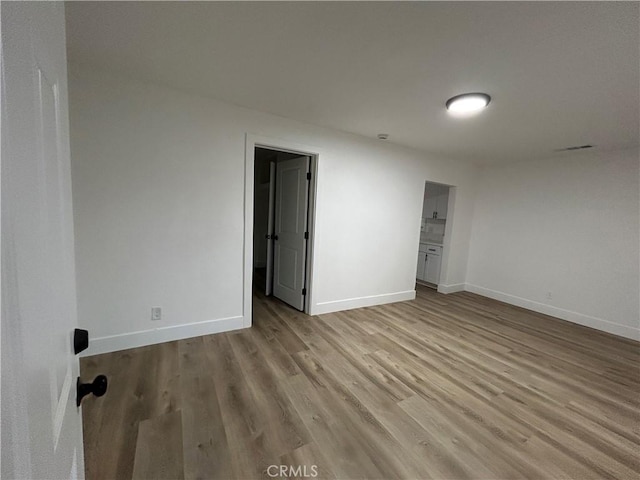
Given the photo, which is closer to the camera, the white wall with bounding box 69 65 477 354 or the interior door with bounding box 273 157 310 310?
the white wall with bounding box 69 65 477 354

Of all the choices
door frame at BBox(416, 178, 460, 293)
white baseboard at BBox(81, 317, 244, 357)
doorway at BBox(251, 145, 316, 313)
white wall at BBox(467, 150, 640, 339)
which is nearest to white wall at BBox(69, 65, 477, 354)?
white baseboard at BBox(81, 317, 244, 357)

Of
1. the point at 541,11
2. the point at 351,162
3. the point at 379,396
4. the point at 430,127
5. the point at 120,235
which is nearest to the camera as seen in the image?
the point at 541,11

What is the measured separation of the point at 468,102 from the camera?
2.24m

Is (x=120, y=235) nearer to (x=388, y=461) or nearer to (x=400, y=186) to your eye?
(x=388, y=461)

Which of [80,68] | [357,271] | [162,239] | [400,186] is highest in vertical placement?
[80,68]

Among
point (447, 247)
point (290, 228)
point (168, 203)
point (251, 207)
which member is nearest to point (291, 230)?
point (290, 228)

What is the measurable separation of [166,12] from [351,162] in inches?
95.3

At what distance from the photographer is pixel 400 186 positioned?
400cm

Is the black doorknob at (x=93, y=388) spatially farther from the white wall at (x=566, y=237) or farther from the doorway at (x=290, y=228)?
the white wall at (x=566, y=237)

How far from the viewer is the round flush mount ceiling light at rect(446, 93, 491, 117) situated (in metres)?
2.21

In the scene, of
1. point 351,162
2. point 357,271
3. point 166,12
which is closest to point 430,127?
point 351,162

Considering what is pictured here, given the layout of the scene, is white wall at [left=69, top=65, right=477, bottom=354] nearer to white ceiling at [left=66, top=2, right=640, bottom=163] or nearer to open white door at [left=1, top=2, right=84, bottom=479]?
white ceiling at [left=66, top=2, right=640, bottom=163]

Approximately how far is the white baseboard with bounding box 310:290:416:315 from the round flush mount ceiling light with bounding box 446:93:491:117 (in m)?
2.61

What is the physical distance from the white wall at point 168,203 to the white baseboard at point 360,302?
0.04 m
